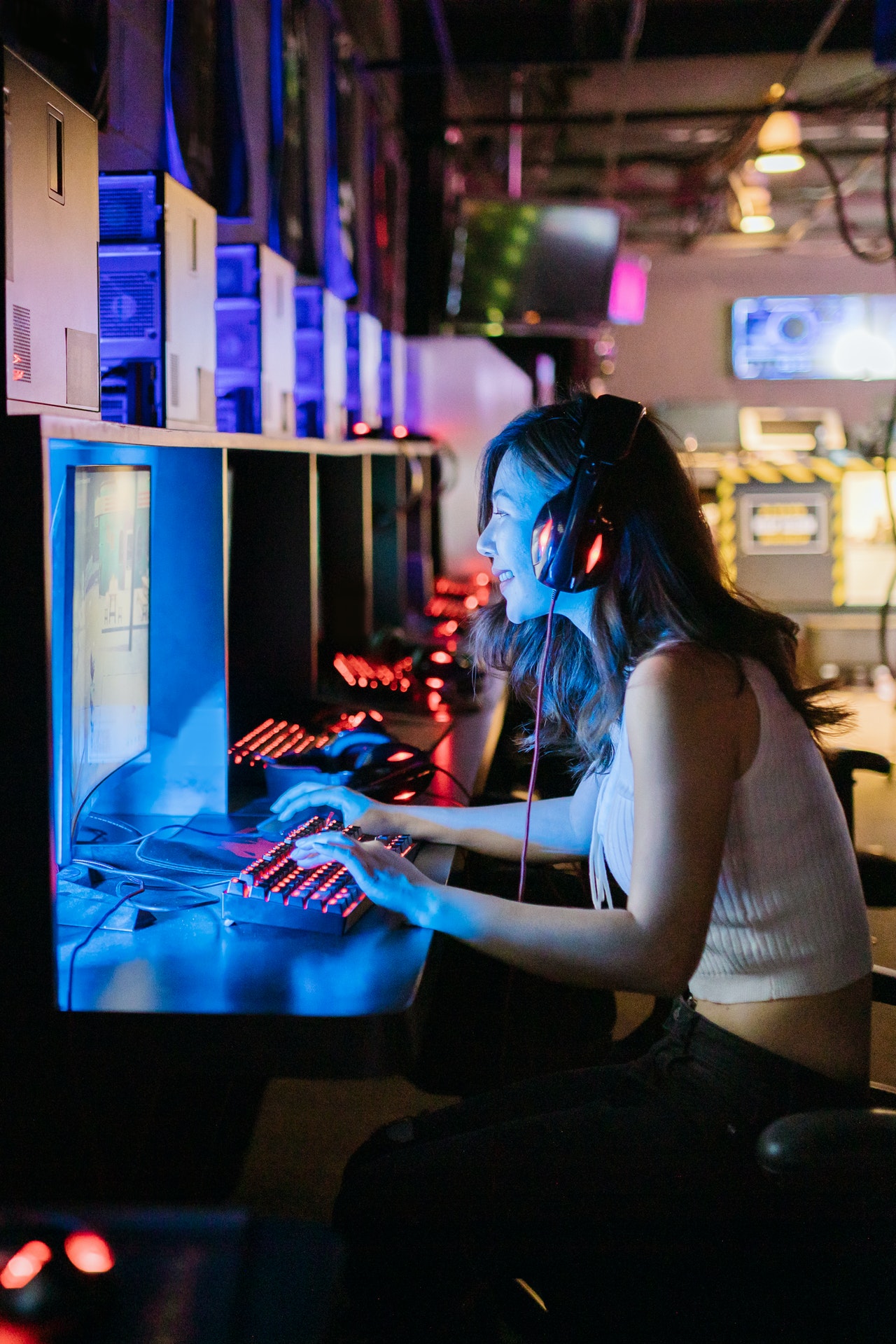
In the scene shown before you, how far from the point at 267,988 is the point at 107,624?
563 mm

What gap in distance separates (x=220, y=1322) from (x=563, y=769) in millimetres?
1826

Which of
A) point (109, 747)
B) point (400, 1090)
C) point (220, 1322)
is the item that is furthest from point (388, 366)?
point (220, 1322)

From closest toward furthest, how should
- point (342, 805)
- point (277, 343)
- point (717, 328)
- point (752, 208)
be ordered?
point (342, 805) → point (277, 343) → point (752, 208) → point (717, 328)

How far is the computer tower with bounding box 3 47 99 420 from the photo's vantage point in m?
1.16

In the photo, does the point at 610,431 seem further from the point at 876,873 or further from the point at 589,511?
the point at 876,873

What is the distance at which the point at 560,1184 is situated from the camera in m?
1.02

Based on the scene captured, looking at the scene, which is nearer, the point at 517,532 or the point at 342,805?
the point at 517,532

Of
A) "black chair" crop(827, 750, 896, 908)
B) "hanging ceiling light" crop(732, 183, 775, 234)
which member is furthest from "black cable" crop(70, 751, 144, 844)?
"hanging ceiling light" crop(732, 183, 775, 234)

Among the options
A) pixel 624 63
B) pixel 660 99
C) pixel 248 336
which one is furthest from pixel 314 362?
pixel 660 99

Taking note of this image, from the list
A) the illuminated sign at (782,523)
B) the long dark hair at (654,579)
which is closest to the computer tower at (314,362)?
the long dark hair at (654,579)

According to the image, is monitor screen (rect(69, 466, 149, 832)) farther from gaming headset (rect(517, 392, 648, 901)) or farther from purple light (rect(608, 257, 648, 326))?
purple light (rect(608, 257, 648, 326))

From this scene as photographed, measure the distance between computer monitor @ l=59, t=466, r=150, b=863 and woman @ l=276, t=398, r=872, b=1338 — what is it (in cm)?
31

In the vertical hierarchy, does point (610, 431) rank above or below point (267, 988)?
above

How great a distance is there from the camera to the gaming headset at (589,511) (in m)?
1.16
